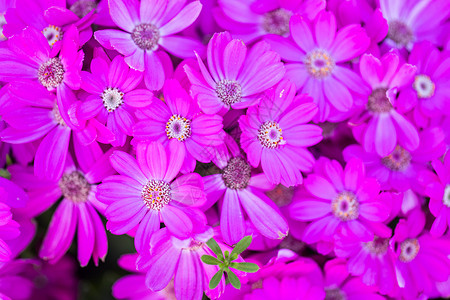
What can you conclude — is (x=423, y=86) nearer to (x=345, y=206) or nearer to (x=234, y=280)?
(x=345, y=206)

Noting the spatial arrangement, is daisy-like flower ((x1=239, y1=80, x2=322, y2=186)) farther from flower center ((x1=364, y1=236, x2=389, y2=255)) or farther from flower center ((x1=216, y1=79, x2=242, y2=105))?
flower center ((x1=364, y1=236, x2=389, y2=255))

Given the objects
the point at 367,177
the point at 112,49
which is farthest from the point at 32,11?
the point at 367,177

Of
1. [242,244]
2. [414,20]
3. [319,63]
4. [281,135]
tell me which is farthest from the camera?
[414,20]

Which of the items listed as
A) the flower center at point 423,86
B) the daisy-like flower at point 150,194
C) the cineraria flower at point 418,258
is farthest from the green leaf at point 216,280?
the flower center at point 423,86

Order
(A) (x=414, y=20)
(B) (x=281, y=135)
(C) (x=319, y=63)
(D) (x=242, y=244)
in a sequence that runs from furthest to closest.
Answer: (A) (x=414, y=20), (C) (x=319, y=63), (B) (x=281, y=135), (D) (x=242, y=244)

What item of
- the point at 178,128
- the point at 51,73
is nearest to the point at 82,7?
the point at 51,73

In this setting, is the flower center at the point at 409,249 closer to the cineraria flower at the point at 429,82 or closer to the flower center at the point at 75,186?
the cineraria flower at the point at 429,82
